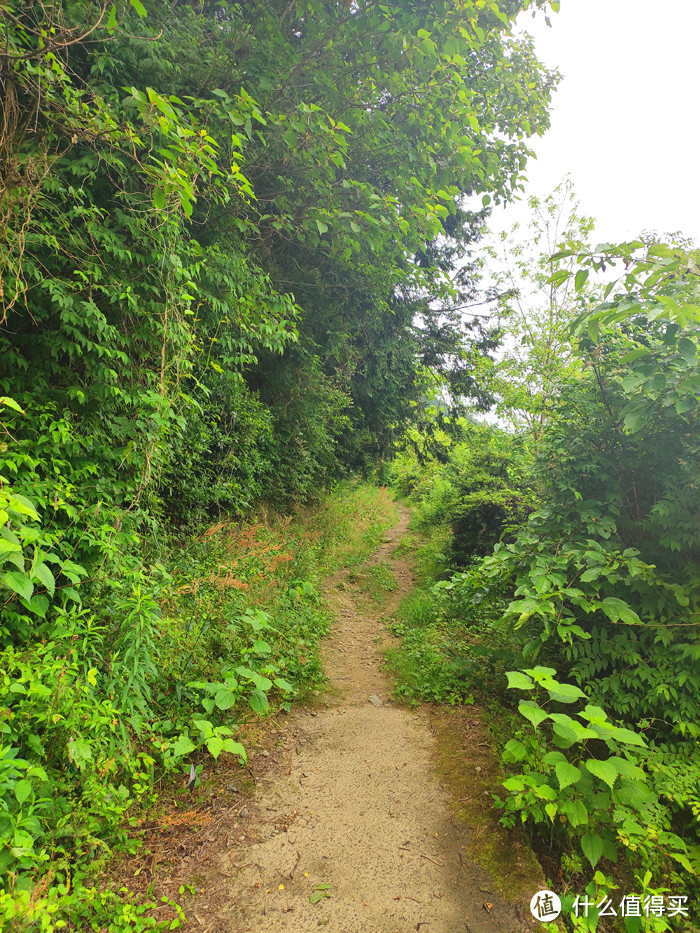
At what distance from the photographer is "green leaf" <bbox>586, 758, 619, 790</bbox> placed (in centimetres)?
191

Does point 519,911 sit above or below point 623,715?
below

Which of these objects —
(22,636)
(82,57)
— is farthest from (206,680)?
(82,57)

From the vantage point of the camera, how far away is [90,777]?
2.32 metres

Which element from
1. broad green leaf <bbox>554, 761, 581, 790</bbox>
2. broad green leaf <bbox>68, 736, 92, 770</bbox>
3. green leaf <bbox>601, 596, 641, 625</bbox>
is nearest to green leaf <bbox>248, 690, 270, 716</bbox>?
broad green leaf <bbox>68, 736, 92, 770</bbox>

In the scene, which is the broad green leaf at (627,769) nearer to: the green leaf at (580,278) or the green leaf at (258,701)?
the green leaf at (258,701)

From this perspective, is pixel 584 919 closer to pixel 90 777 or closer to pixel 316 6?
pixel 90 777

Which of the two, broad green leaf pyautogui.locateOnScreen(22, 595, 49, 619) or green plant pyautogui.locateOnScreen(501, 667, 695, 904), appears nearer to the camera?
green plant pyautogui.locateOnScreen(501, 667, 695, 904)

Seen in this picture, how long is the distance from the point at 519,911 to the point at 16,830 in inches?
98.7

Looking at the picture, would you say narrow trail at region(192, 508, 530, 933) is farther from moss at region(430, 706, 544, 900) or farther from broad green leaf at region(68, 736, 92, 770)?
broad green leaf at region(68, 736, 92, 770)

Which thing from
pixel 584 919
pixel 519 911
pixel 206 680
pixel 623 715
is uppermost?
pixel 623 715

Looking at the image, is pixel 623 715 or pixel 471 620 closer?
pixel 623 715

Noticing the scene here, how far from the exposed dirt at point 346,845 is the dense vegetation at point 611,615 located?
0.51m

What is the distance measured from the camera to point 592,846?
2104 mm

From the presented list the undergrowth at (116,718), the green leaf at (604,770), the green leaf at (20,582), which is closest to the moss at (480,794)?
the green leaf at (604,770)
